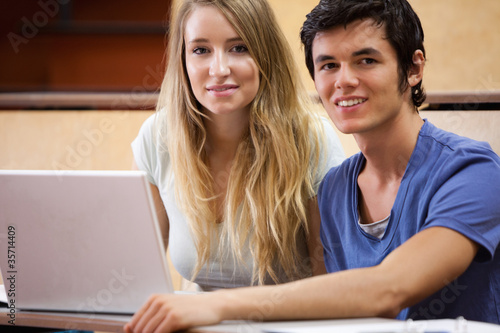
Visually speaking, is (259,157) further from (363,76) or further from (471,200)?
(471,200)

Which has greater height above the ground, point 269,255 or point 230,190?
point 230,190

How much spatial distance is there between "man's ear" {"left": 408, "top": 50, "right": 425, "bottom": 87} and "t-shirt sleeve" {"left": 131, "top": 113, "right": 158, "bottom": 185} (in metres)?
0.68

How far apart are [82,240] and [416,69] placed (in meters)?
0.73

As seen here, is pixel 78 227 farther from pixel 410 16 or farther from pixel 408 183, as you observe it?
pixel 410 16

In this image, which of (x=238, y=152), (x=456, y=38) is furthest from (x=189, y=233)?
(x=456, y=38)

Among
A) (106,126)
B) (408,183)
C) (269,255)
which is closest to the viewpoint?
(408,183)

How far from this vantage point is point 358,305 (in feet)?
2.80

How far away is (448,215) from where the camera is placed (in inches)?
36.5

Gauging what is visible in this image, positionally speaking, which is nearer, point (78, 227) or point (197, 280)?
point (78, 227)

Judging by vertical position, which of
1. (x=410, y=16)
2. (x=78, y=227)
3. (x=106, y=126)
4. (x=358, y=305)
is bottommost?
(x=358, y=305)

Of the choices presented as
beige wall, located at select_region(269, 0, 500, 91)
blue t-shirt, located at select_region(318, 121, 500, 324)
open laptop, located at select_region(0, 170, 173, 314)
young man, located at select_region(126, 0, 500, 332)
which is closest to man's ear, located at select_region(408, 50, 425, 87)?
young man, located at select_region(126, 0, 500, 332)

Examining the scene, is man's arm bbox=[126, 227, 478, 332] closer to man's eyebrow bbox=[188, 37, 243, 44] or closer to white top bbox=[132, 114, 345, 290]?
white top bbox=[132, 114, 345, 290]

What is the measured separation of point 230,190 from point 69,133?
82 centimetres

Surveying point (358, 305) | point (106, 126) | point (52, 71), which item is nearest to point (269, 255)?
point (358, 305)
